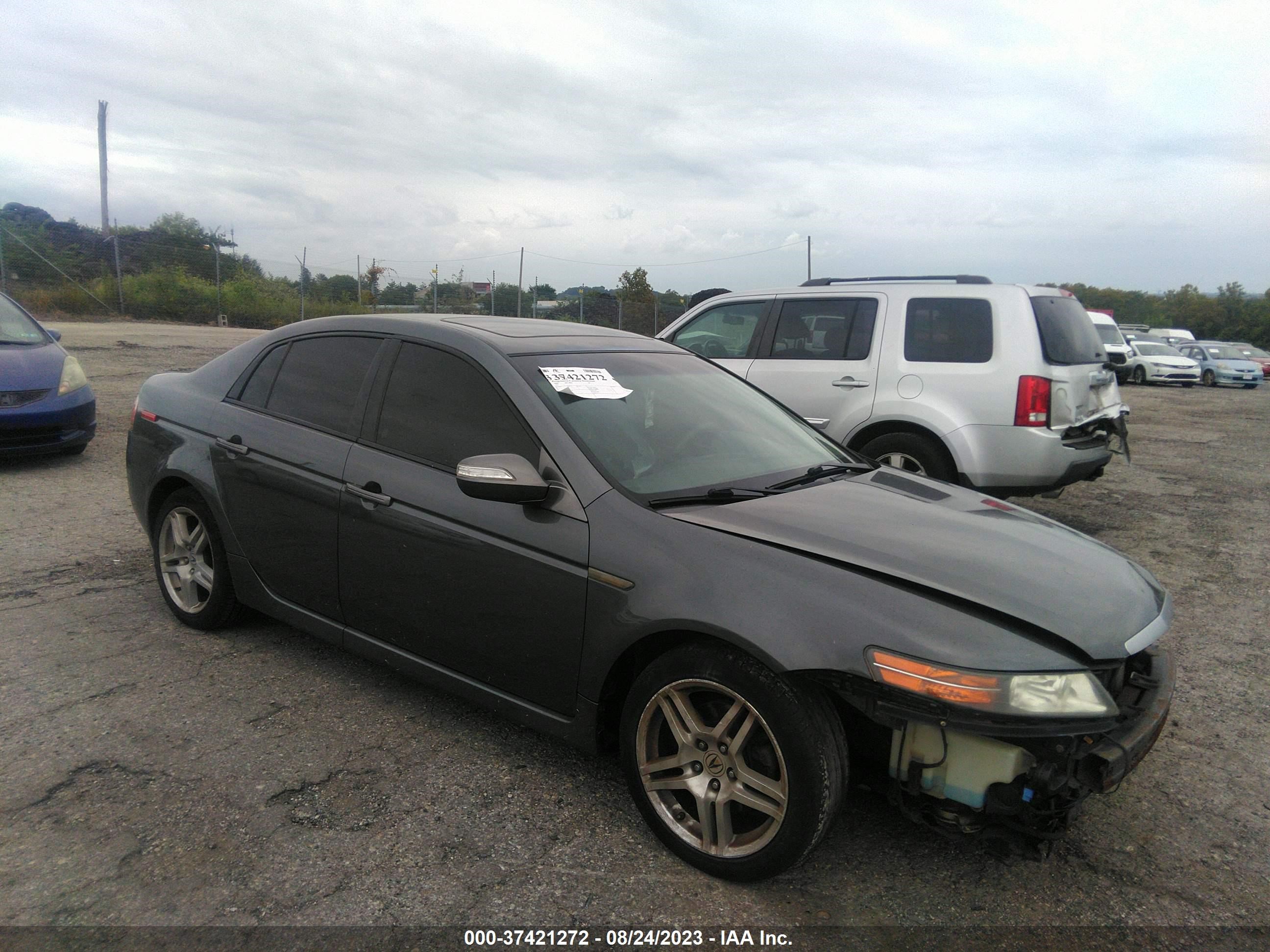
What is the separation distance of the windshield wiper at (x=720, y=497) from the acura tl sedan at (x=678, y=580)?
0.06 feet

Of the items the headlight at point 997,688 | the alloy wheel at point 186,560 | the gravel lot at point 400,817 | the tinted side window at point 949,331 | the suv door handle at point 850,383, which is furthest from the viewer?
the suv door handle at point 850,383

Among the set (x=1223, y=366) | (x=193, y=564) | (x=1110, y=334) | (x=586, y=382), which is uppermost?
(x=1110, y=334)

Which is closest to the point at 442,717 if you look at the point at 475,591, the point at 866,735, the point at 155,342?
the point at 475,591

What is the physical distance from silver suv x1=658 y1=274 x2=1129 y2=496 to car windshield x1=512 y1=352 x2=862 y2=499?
261 centimetres

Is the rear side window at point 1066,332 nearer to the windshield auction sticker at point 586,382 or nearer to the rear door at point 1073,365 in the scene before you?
the rear door at point 1073,365

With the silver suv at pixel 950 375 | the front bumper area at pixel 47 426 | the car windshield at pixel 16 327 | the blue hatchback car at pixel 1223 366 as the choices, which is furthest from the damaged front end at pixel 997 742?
the blue hatchback car at pixel 1223 366

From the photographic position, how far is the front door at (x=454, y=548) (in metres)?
2.83

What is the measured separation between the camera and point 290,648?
4.11m

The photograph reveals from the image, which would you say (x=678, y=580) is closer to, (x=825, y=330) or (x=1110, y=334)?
(x=825, y=330)

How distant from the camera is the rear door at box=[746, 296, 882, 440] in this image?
6.54 m

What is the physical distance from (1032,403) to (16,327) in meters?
8.49

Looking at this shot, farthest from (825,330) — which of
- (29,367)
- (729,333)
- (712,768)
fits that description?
(29,367)

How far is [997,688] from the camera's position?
86.1 inches

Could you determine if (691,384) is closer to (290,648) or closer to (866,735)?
(866,735)
